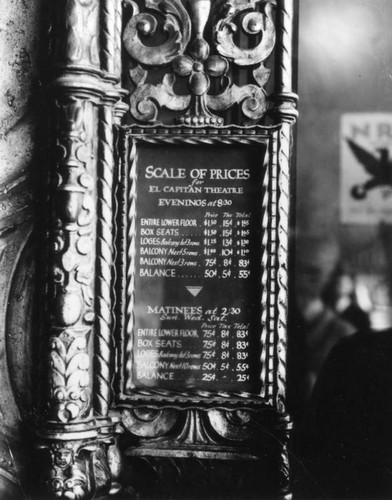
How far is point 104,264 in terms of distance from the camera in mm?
2340

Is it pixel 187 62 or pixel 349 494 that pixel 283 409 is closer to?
pixel 349 494

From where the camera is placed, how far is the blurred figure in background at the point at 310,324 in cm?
237

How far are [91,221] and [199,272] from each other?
0.52m

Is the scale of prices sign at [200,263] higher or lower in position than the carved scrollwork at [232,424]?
higher

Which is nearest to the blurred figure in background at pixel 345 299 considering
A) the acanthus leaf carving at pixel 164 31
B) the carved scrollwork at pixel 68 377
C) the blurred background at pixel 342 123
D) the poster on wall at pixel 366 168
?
the blurred background at pixel 342 123

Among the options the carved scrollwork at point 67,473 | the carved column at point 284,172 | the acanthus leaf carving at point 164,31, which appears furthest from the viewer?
the acanthus leaf carving at point 164,31

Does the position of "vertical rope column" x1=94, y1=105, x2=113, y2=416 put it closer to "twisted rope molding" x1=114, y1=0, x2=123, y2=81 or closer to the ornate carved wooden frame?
the ornate carved wooden frame

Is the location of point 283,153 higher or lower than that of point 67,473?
higher

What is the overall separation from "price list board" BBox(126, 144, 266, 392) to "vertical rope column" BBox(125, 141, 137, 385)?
23 millimetres

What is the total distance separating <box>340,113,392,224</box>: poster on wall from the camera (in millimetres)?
2396

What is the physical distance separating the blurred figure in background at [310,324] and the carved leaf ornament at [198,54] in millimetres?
678

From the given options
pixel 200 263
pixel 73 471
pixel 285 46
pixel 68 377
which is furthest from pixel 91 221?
pixel 285 46

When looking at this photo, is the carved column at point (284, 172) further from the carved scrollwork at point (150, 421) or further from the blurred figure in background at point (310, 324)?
the carved scrollwork at point (150, 421)

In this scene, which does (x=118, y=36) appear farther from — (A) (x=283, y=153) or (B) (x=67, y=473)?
(B) (x=67, y=473)
